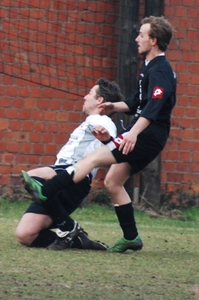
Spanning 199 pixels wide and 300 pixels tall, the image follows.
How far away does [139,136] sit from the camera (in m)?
6.12

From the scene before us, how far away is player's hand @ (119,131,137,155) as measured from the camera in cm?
598

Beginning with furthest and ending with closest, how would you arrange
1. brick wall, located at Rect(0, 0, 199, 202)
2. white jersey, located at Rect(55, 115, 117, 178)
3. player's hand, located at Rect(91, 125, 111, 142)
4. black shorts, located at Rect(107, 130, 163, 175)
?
1. brick wall, located at Rect(0, 0, 199, 202)
2. white jersey, located at Rect(55, 115, 117, 178)
3. player's hand, located at Rect(91, 125, 111, 142)
4. black shorts, located at Rect(107, 130, 163, 175)

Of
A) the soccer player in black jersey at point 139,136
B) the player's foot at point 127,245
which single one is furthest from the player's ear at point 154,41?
the player's foot at point 127,245

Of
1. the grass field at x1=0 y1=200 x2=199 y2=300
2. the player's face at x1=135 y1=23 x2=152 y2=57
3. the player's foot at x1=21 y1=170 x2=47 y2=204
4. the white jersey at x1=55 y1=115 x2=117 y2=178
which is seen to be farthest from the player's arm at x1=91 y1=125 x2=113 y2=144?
the grass field at x1=0 y1=200 x2=199 y2=300

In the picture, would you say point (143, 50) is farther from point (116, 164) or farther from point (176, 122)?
point (176, 122)

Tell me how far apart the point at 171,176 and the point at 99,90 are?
11.1ft

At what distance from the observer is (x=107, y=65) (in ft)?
32.0

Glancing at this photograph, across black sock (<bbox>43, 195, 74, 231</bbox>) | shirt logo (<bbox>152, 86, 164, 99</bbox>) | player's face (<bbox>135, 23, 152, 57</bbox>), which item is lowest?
black sock (<bbox>43, 195, 74, 231</bbox>)

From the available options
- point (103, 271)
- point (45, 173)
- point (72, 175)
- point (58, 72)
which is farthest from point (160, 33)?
point (58, 72)

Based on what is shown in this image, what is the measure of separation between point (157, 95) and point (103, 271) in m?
1.30

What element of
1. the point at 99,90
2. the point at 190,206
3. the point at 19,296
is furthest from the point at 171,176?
the point at 19,296

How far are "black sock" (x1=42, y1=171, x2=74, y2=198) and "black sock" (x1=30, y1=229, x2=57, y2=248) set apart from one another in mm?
576

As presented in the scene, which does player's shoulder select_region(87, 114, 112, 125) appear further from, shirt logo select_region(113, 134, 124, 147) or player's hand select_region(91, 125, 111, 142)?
shirt logo select_region(113, 134, 124, 147)

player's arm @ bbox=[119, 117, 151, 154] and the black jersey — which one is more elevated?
the black jersey
